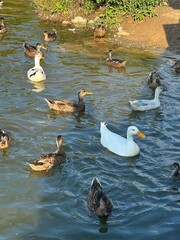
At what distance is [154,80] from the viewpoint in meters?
15.7

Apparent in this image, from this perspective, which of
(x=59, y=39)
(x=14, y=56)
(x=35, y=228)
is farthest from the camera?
(x=59, y=39)

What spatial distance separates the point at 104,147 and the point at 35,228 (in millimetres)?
3654

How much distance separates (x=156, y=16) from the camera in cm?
2247

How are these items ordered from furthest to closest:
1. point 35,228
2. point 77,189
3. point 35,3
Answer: point 35,3, point 77,189, point 35,228

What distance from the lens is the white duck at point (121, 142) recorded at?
1120 cm

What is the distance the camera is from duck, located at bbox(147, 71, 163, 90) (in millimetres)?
15665

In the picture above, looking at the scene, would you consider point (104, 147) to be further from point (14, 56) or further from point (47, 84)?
point (14, 56)

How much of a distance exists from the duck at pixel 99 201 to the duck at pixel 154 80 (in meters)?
7.14

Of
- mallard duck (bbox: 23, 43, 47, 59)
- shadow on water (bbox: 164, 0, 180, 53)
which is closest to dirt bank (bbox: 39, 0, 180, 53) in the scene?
shadow on water (bbox: 164, 0, 180, 53)

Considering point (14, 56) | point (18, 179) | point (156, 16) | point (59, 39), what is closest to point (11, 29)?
point (59, 39)

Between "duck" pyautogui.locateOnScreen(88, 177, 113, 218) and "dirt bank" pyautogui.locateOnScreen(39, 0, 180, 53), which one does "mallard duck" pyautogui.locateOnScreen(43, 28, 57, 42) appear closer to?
"dirt bank" pyautogui.locateOnScreen(39, 0, 180, 53)

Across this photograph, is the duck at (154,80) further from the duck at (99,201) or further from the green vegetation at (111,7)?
the duck at (99,201)

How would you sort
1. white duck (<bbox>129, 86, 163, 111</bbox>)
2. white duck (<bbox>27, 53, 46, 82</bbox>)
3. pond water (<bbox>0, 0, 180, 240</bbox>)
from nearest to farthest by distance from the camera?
pond water (<bbox>0, 0, 180, 240</bbox>)
white duck (<bbox>129, 86, 163, 111</bbox>)
white duck (<bbox>27, 53, 46, 82</bbox>)

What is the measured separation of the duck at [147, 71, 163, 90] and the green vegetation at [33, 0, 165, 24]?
6930 millimetres
